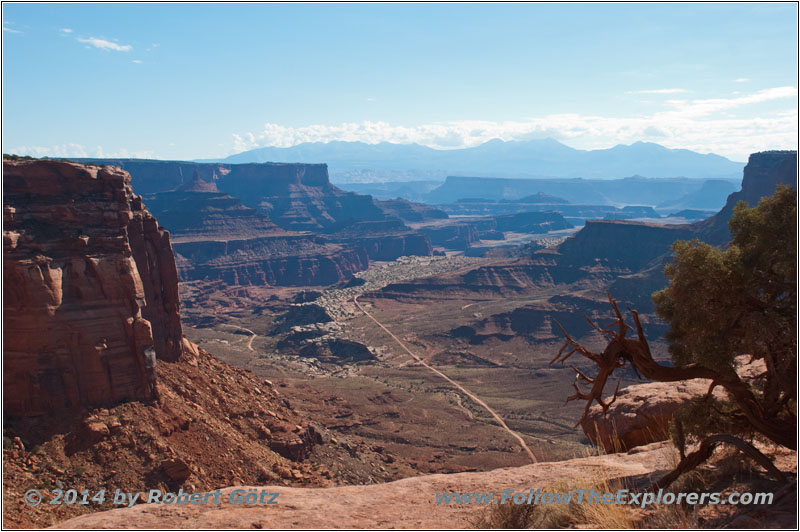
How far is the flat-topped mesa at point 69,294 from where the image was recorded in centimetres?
2548

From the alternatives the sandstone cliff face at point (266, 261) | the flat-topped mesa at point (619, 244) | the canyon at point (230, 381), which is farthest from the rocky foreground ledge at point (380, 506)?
the sandstone cliff face at point (266, 261)

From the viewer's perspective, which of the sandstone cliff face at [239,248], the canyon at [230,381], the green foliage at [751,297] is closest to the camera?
the green foliage at [751,297]

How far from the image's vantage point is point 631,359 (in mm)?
12438

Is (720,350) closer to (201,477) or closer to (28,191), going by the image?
(201,477)

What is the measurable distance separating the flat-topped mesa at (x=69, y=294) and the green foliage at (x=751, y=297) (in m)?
25.2

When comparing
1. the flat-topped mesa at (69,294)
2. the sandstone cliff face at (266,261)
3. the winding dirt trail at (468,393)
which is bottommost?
the winding dirt trail at (468,393)

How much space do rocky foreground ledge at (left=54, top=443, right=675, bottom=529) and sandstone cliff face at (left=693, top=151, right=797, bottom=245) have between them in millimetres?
99491

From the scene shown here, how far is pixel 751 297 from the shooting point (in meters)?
11.5

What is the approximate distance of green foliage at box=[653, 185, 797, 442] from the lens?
1110 centimetres

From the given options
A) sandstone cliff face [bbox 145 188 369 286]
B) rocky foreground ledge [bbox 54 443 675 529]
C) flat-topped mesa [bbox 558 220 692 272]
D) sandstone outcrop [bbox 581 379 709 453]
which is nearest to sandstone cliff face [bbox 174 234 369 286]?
sandstone cliff face [bbox 145 188 369 286]

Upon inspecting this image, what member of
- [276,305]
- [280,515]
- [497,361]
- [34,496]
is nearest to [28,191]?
[34,496]

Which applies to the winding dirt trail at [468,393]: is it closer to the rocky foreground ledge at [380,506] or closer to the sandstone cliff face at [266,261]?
the rocky foreground ledge at [380,506]

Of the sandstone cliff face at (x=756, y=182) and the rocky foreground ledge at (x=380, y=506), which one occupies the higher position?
the sandstone cliff face at (x=756, y=182)

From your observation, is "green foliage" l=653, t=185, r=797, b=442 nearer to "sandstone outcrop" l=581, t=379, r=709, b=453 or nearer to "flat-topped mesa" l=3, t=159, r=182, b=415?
"sandstone outcrop" l=581, t=379, r=709, b=453
